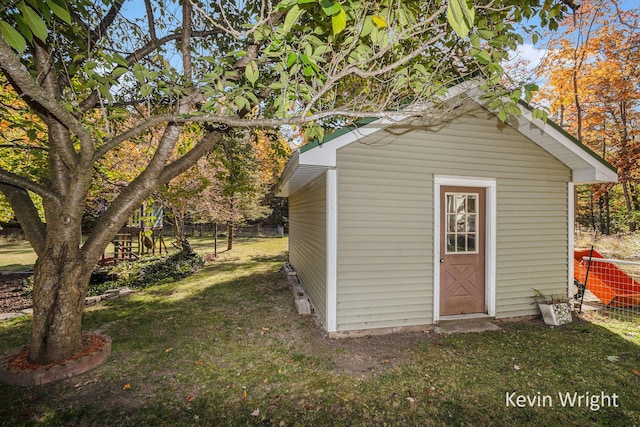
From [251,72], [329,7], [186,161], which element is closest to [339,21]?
[329,7]

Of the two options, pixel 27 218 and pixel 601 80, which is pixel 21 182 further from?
pixel 601 80

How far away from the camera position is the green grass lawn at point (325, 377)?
2666 millimetres

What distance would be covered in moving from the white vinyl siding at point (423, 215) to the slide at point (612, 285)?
998 mm

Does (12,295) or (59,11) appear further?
(12,295)

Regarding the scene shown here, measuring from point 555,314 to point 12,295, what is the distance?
37.7ft

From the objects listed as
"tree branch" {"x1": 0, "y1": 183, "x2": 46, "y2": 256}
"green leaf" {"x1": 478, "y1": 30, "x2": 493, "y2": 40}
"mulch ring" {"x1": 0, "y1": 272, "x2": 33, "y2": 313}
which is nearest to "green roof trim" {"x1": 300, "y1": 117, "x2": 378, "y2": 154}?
"green leaf" {"x1": 478, "y1": 30, "x2": 493, "y2": 40}

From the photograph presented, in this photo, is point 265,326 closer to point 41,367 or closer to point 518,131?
point 41,367

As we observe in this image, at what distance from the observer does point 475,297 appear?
499 cm

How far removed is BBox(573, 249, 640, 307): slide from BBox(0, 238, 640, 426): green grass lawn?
645 mm

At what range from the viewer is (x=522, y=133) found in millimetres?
4902

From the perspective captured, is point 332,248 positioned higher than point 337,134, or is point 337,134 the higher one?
point 337,134

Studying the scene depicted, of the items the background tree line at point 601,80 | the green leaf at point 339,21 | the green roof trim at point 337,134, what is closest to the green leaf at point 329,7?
the green leaf at point 339,21

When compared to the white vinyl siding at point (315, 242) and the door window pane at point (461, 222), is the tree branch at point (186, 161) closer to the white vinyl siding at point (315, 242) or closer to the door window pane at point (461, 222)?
the white vinyl siding at point (315, 242)

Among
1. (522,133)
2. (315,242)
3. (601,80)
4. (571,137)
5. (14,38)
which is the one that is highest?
(601,80)
